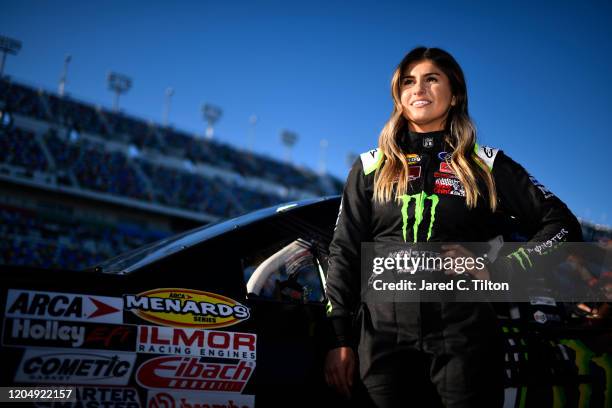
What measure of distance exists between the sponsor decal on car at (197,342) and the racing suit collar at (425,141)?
3.11ft

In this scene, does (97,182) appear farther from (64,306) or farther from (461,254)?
(461,254)

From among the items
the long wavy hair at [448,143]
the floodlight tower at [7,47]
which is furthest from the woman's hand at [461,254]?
the floodlight tower at [7,47]

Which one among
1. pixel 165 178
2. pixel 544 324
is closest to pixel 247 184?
pixel 165 178

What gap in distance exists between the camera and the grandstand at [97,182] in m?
25.1

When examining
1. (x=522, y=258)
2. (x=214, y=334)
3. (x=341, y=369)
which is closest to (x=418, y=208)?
(x=522, y=258)

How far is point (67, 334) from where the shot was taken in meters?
1.54

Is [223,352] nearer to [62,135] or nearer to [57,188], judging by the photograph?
[57,188]

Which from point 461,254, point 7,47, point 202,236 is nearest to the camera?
point 461,254

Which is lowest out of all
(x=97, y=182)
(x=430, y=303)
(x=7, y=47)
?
(x=430, y=303)

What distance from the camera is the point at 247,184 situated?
3844 centimetres

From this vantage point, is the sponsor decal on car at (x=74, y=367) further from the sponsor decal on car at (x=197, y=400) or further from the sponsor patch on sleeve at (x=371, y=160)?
the sponsor patch on sleeve at (x=371, y=160)

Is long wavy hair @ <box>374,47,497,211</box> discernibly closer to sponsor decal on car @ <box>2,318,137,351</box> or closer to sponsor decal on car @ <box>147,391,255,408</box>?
sponsor decal on car @ <box>147,391,255,408</box>

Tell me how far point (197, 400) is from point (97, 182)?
1164 inches

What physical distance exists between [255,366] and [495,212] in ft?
3.44
